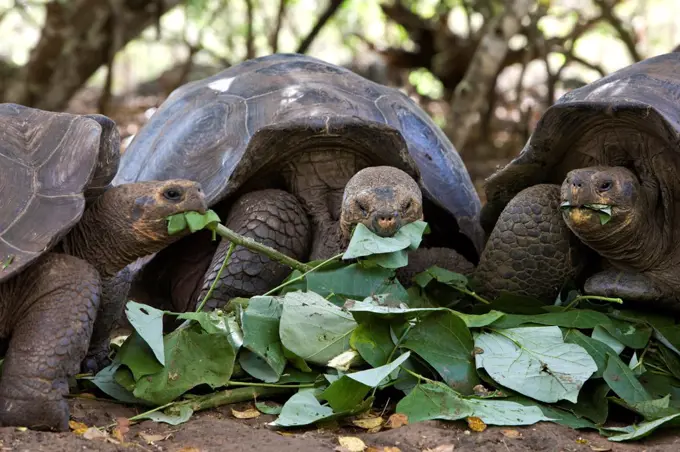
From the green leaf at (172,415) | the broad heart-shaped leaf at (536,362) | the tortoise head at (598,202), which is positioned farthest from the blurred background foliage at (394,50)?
the green leaf at (172,415)

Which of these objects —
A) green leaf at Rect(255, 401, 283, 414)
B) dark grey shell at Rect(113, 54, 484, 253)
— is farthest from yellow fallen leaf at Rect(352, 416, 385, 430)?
dark grey shell at Rect(113, 54, 484, 253)

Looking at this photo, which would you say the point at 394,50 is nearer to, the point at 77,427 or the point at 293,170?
the point at 293,170

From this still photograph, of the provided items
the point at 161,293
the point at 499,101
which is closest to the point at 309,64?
the point at 161,293

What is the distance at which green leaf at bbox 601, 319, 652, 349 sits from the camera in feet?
11.1

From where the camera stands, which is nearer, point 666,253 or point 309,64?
point 666,253

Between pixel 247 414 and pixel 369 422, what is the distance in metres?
0.37

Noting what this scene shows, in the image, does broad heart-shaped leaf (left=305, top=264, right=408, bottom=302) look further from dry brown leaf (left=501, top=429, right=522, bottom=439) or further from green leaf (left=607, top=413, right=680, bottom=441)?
green leaf (left=607, top=413, right=680, bottom=441)

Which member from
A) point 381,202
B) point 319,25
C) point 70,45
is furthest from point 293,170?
point 319,25

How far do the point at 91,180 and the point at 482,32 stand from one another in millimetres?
6690

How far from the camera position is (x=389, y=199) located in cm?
353

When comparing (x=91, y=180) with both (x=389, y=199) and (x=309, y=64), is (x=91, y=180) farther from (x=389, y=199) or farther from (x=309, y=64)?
(x=309, y=64)

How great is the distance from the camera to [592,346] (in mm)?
3275

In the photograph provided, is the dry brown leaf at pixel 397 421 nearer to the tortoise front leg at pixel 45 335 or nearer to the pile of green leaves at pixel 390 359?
the pile of green leaves at pixel 390 359

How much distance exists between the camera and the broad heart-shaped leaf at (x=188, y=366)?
2.97 meters
